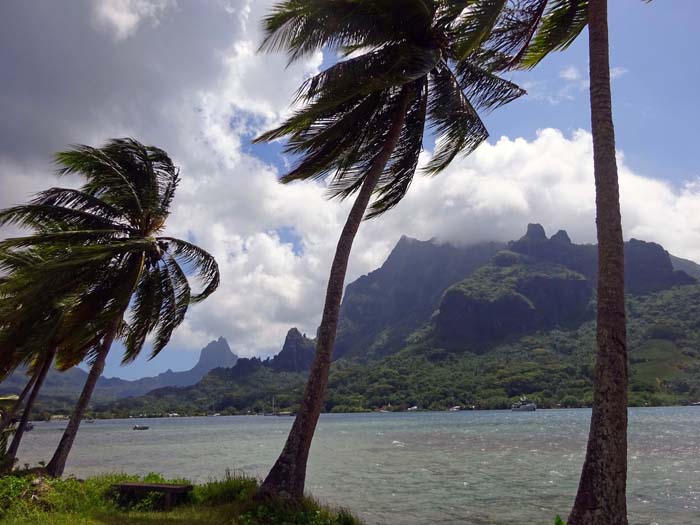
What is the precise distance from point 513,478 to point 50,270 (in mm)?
21260

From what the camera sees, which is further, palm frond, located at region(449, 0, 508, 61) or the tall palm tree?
the tall palm tree

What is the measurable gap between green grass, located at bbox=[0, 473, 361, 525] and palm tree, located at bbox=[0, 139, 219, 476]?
2620mm

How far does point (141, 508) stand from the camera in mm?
11250

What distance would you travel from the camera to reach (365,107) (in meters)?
11.7

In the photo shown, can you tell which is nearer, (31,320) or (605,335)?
(605,335)

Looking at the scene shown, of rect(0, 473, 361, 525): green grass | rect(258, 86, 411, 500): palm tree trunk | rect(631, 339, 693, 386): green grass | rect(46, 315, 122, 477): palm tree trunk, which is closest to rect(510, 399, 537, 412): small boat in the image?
rect(631, 339, 693, 386): green grass

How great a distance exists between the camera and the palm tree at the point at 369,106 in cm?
998

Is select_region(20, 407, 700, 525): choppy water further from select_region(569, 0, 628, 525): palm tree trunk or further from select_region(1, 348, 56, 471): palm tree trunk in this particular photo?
select_region(569, 0, 628, 525): palm tree trunk

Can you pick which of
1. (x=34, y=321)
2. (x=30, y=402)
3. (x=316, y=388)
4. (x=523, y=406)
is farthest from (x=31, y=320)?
(x=523, y=406)

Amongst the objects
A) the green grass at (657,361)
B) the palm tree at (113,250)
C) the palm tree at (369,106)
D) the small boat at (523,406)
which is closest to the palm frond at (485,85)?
the palm tree at (369,106)

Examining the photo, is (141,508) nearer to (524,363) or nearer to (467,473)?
(467,473)

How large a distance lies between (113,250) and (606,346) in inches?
403

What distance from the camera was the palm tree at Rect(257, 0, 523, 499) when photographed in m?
9.98

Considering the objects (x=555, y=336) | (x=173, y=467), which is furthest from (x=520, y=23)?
(x=555, y=336)
